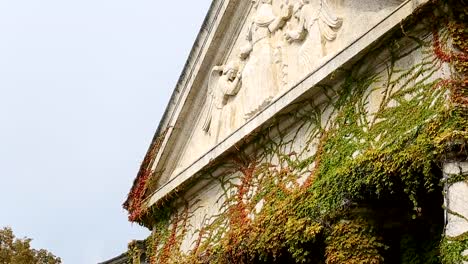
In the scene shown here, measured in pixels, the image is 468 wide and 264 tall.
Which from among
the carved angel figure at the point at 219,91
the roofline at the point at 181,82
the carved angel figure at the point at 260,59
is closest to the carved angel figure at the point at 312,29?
the carved angel figure at the point at 260,59

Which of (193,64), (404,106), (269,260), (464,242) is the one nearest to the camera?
(464,242)

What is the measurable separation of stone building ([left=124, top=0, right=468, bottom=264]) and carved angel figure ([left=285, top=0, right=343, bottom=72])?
0.02m

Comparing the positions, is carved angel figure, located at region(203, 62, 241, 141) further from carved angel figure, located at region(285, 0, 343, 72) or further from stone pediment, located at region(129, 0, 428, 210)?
carved angel figure, located at region(285, 0, 343, 72)

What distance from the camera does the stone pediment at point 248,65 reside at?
1077 cm

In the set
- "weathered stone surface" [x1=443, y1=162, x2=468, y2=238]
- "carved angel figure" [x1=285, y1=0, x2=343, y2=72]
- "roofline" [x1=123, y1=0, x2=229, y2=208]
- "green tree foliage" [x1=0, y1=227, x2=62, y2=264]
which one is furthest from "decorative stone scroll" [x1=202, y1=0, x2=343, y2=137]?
"green tree foliage" [x1=0, y1=227, x2=62, y2=264]

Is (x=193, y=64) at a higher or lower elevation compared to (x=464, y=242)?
higher

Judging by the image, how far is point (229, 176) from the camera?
13.3m

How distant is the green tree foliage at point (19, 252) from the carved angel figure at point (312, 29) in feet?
57.4

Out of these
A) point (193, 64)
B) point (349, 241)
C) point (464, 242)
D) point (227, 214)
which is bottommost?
point (464, 242)

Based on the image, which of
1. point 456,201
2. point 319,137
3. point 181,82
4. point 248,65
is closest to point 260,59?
point 248,65

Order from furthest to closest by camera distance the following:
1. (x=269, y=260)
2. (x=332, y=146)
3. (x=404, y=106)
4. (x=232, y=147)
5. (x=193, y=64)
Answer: (x=193, y=64) → (x=232, y=147) → (x=269, y=260) → (x=332, y=146) → (x=404, y=106)

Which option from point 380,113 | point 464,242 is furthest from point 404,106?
point 464,242

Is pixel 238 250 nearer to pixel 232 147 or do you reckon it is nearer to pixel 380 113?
pixel 232 147

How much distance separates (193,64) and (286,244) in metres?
5.27
